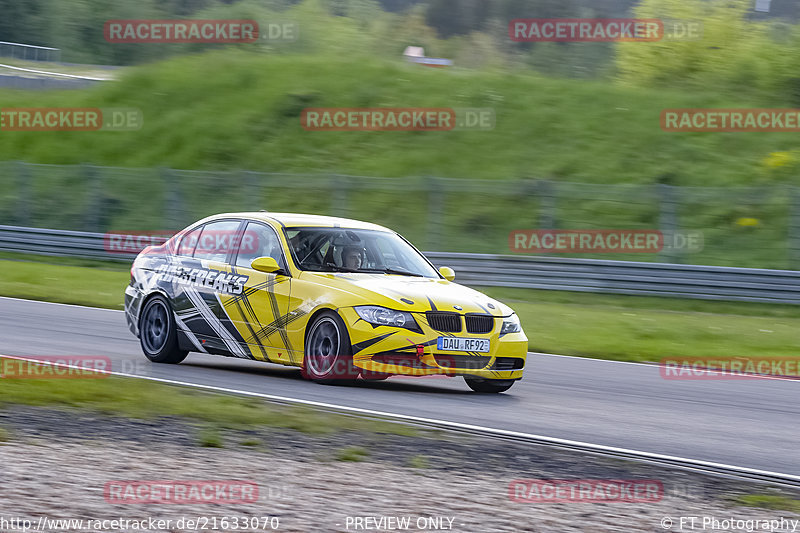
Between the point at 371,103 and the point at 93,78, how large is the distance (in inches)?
1066

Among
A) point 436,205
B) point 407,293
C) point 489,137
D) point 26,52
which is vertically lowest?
point 407,293

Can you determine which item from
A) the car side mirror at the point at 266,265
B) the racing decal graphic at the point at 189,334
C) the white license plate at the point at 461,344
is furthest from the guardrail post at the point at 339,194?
the white license plate at the point at 461,344

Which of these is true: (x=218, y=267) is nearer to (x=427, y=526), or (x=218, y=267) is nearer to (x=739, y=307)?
(x=427, y=526)

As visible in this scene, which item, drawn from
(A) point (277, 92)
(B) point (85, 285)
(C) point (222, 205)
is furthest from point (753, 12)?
(B) point (85, 285)

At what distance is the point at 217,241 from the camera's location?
1135 cm

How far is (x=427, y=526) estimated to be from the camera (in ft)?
17.6

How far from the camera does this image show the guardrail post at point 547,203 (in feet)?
77.0

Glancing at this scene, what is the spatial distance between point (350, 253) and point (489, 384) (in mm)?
1804

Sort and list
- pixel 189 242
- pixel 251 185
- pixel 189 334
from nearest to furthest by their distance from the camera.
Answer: pixel 189 334 → pixel 189 242 → pixel 251 185

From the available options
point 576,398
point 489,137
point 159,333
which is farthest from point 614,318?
point 489,137

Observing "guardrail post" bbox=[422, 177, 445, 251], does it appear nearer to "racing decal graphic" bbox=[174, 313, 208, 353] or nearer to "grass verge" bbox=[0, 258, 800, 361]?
"grass verge" bbox=[0, 258, 800, 361]

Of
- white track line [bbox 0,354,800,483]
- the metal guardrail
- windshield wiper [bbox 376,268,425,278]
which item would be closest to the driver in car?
windshield wiper [bbox 376,268,425,278]

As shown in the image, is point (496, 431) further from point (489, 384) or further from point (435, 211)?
point (435, 211)

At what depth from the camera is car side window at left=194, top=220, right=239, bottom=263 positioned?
443 inches
